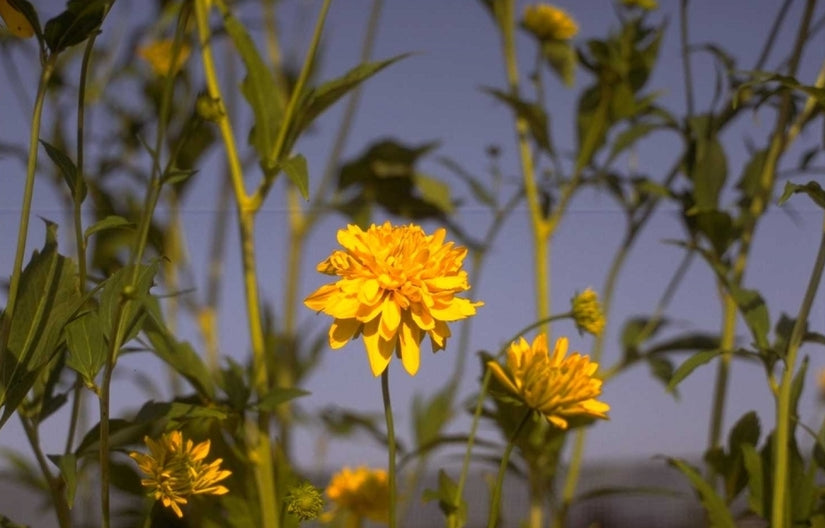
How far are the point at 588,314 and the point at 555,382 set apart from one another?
7 cm

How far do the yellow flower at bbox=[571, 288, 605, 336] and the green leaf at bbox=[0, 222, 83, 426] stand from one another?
219 mm

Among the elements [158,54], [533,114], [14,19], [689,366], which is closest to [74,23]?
[14,19]

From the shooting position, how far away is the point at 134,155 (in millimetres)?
915

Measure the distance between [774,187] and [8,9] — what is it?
1.68 ft

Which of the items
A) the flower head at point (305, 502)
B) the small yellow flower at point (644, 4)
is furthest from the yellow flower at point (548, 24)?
the flower head at point (305, 502)

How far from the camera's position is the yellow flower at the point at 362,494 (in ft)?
1.97

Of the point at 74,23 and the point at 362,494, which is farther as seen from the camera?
the point at 362,494

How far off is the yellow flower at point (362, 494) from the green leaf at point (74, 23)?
1.04 feet

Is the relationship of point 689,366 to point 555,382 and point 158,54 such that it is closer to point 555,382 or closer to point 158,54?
point 555,382

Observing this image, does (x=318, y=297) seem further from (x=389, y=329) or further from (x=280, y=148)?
(x=280, y=148)

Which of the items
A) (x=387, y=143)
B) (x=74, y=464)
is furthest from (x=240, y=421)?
(x=387, y=143)

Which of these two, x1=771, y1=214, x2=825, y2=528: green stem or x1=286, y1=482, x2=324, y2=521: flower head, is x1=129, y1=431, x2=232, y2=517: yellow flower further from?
x1=771, y1=214, x2=825, y2=528: green stem

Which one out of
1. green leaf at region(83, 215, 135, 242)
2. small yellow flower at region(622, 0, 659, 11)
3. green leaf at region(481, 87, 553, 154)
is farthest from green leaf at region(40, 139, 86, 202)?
small yellow flower at region(622, 0, 659, 11)

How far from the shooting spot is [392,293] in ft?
1.18
